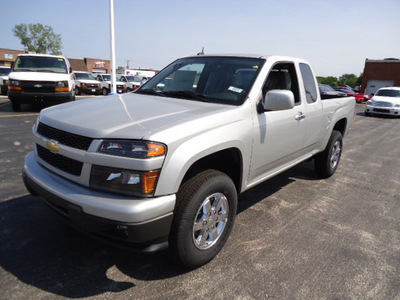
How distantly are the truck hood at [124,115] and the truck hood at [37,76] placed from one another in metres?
7.85

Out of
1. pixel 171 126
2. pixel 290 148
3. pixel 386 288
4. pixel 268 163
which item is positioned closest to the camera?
pixel 171 126

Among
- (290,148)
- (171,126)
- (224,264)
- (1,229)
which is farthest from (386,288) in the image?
(1,229)

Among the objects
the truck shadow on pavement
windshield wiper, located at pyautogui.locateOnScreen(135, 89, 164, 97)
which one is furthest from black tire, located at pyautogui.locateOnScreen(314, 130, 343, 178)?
the truck shadow on pavement

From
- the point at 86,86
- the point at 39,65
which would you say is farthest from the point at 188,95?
the point at 86,86

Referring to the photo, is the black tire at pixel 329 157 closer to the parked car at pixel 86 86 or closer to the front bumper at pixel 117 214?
the front bumper at pixel 117 214

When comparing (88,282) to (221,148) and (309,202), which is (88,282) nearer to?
(221,148)

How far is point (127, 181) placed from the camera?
2004mm

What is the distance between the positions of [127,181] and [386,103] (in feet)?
56.0

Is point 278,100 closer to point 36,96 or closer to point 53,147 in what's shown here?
point 53,147

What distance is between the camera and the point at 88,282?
225 centimetres

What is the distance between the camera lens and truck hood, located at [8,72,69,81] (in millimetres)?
9560

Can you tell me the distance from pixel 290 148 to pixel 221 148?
4.57ft

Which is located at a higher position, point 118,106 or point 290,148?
point 118,106

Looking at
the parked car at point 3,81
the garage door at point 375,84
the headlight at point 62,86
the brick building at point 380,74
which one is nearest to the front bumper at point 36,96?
the headlight at point 62,86
